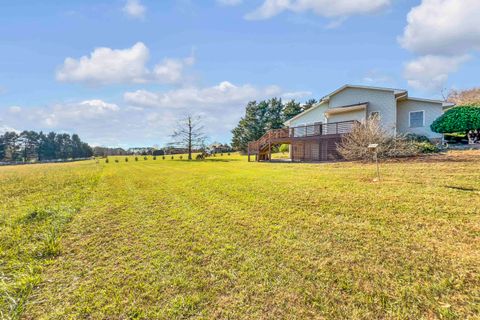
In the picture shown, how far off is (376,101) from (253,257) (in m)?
18.5

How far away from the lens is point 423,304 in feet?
7.88

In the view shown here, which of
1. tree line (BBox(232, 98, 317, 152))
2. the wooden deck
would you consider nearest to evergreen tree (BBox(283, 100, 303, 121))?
tree line (BBox(232, 98, 317, 152))

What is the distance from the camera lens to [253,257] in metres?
3.50

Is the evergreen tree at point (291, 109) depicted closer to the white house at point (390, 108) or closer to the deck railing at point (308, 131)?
the deck railing at point (308, 131)

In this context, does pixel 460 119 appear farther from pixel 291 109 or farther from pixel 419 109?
pixel 291 109

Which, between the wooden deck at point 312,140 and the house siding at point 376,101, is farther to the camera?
the wooden deck at point 312,140

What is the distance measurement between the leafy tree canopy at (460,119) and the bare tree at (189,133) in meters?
32.8

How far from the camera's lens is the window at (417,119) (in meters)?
16.5

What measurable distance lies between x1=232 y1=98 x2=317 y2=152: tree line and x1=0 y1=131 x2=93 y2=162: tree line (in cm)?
5734

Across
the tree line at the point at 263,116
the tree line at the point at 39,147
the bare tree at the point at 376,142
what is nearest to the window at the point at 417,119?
the bare tree at the point at 376,142

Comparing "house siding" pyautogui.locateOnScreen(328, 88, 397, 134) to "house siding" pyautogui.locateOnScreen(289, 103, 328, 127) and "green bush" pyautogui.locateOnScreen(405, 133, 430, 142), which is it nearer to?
"green bush" pyautogui.locateOnScreen(405, 133, 430, 142)

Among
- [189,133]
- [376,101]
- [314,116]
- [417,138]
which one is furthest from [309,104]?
[417,138]

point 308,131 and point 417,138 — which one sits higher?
point 308,131

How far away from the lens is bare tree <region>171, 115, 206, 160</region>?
39.8 m
